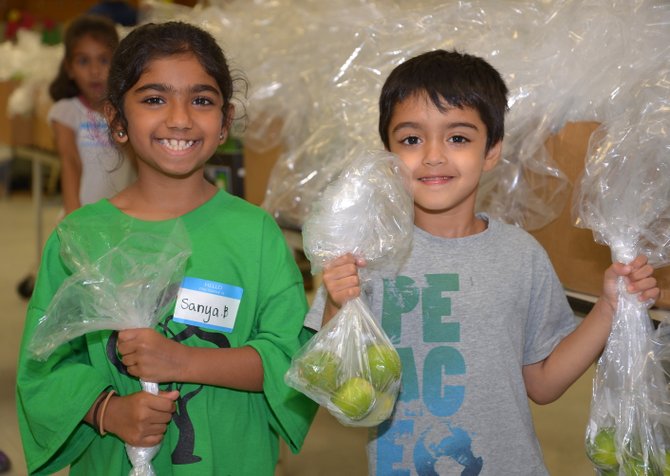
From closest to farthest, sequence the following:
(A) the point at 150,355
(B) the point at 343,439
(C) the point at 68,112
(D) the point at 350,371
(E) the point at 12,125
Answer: (D) the point at 350,371 → (A) the point at 150,355 → (B) the point at 343,439 → (C) the point at 68,112 → (E) the point at 12,125

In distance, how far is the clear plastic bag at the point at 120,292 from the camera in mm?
1342

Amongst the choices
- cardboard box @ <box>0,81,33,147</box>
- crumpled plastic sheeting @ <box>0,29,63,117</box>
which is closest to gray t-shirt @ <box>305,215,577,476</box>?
crumpled plastic sheeting @ <box>0,29,63,117</box>

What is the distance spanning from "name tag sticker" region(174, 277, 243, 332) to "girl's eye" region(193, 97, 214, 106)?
319 millimetres

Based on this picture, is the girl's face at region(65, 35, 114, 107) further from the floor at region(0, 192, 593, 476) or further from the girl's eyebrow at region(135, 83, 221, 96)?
the girl's eyebrow at region(135, 83, 221, 96)

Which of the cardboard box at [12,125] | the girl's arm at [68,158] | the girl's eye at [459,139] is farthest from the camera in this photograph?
the cardboard box at [12,125]

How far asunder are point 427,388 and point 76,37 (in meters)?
2.50

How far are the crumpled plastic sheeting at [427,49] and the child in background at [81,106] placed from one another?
648 millimetres

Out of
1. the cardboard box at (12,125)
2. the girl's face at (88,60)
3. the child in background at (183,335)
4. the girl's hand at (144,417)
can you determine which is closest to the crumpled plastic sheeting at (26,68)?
the cardboard box at (12,125)

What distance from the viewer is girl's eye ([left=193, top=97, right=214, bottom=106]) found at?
1.53 metres

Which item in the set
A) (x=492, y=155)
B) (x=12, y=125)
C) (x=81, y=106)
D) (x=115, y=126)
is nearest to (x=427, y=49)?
(x=492, y=155)

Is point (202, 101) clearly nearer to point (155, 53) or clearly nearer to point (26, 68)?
point (155, 53)

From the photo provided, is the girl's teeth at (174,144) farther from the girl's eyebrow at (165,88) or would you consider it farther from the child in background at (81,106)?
the child in background at (81,106)

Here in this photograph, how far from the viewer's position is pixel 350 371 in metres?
1.23

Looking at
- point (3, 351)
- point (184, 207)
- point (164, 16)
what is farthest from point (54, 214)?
point (184, 207)
